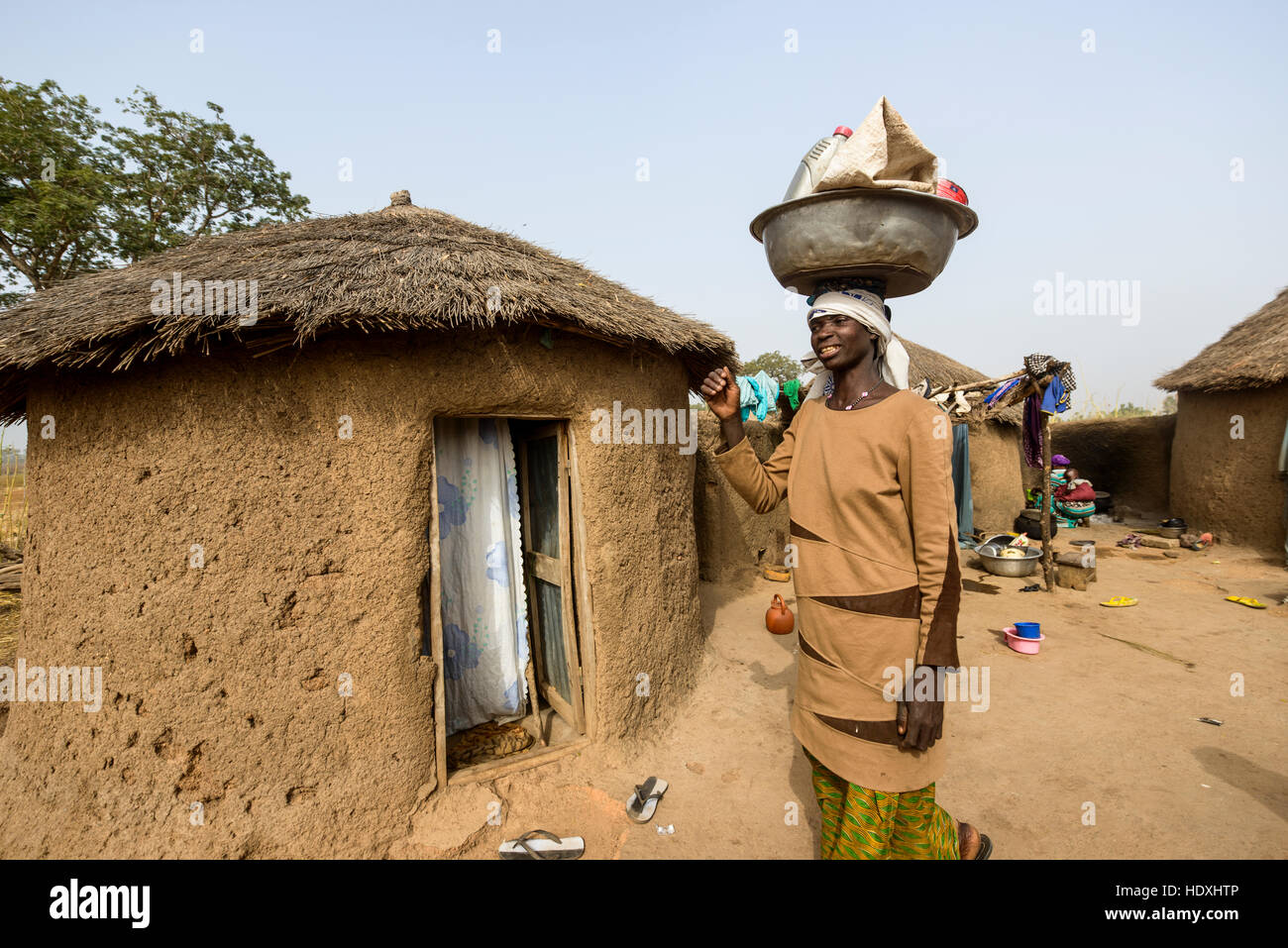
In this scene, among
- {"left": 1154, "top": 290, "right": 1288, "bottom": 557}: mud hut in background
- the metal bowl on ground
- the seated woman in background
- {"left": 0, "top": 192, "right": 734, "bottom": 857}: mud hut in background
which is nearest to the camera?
{"left": 0, "top": 192, "right": 734, "bottom": 857}: mud hut in background

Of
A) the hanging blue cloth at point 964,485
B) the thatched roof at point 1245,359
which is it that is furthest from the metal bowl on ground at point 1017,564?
the thatched roof at point 1245,359

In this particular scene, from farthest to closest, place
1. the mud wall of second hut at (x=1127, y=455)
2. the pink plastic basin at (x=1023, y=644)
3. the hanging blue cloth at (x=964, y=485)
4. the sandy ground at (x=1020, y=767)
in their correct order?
the mud wall of second hut at (x=1127, y=455) < the hanging blue cloth at (x=964, y=485) < the pink plastic basin at (x=1023, y=644) < the sandy ground at (x=1020, y=767)

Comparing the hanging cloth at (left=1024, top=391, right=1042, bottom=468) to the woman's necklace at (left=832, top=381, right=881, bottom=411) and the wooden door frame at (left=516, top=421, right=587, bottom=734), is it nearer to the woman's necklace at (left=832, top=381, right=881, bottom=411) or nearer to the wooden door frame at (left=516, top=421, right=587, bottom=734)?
the wooden door frame at (left=516, top=421, right=587, bottom=734)

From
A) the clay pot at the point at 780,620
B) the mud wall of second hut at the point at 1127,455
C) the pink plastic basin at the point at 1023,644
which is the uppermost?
the mud wall of second hut at the point at 1127,455

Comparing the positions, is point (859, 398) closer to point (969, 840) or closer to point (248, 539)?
point (969, 840)

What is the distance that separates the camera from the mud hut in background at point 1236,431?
8.54m

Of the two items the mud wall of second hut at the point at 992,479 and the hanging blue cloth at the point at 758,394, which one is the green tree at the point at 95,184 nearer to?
the hanging blue cloth at the point at 758,394

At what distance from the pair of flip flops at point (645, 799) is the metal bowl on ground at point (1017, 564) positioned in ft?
20.6

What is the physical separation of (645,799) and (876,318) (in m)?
2.70

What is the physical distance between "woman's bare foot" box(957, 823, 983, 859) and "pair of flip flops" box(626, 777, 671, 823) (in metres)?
1.47

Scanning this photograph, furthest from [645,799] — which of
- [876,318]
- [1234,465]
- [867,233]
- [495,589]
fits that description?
[1234,465]

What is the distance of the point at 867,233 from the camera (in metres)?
2.13

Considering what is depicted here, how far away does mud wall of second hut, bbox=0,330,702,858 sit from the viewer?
288cm

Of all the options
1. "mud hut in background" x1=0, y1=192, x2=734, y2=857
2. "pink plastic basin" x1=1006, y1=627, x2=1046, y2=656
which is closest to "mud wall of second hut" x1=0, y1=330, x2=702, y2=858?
"mud hut in background" x1=0, y1=192, x2=734, y2=857
